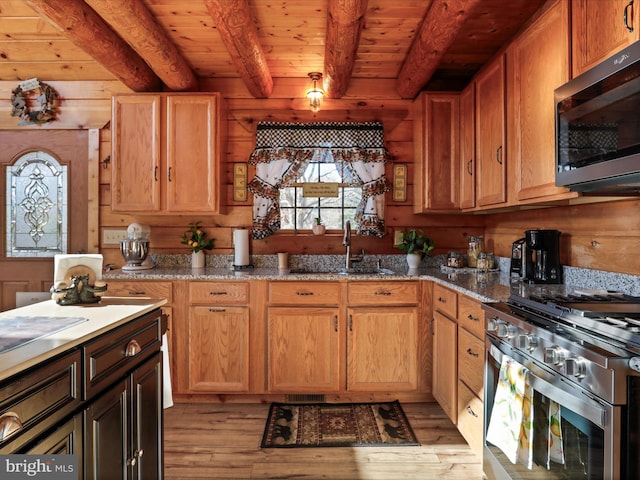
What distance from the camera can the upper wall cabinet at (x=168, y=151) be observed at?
309 centimetres

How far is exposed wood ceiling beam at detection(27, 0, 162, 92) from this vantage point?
6.80 ft

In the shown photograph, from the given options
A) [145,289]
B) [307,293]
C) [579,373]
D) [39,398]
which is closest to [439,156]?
[307,293]

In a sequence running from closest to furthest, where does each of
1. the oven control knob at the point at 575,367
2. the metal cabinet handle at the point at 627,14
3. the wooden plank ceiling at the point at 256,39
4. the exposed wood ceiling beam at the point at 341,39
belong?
1. the oven control knob at the point at 575,367
2. the metal cabinet handle at the point at 627,14
3. the exposed wood ceiling beam at the point at 341,39
4. the wooden plank ceiling at the point at 256,39

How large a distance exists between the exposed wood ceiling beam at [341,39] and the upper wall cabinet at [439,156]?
0.70 m

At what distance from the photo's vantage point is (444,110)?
3.13m

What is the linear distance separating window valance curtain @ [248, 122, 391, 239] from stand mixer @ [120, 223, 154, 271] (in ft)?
2.81

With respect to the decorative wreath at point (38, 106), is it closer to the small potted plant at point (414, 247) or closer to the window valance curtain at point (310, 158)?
the window valance curtain at point (310, 158)

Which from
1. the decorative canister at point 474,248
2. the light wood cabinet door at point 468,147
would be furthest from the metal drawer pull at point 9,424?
the decorative canister at point 474,248

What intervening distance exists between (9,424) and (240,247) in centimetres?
238

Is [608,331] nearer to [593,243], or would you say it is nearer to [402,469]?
[593,243]

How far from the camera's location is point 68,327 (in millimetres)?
1226

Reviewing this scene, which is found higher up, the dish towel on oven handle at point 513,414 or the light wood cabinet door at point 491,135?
the light wood cabinet door at point 491,135

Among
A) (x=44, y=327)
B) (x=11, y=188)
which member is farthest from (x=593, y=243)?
(x=11, y=188)

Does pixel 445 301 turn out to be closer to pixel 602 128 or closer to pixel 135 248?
pixel 602 128
